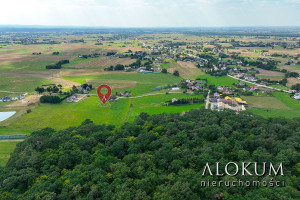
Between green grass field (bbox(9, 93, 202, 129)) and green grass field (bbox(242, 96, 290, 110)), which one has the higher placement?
green grass field (bbox(242, 96, 290, 110))

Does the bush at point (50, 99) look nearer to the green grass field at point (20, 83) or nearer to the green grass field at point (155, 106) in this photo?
the green grass field at point (20, 83)

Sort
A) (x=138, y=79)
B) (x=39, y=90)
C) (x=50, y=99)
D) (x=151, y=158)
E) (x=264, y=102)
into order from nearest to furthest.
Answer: (x=151, y=158) < (x=264, y=102) < (x=50, y=99) < (x=39, y=90) < (x=138, y=79)

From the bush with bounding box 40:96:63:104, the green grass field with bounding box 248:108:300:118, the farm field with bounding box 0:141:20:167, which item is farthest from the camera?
the bush with bounding box 40:96:63:104

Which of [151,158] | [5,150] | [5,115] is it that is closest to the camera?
[151,158]

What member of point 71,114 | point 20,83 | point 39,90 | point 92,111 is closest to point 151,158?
point 92,111

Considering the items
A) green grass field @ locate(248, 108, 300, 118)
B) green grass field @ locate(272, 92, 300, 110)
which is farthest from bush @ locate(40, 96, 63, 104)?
green grass field @ locate(272, 92, 300, 110)

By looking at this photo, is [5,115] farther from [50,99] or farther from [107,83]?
[107,83]

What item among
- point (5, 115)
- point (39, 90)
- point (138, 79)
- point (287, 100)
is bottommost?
point (5, 115)

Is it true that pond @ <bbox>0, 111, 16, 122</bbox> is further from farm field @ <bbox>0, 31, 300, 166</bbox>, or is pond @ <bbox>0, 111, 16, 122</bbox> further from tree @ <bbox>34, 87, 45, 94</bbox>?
tree @ <bbox>34, 87, 45, 94</bbox>
